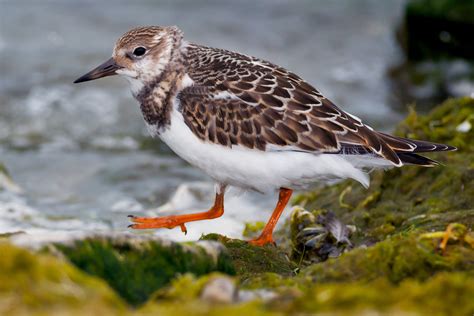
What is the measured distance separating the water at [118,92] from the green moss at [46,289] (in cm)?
283

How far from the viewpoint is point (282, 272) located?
4441 millimetres

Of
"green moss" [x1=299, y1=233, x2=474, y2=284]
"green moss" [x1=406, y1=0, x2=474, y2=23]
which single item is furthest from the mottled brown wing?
"green moss" [x1=406, y1=0, x2=474, y2=23]

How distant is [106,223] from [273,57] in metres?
7.07

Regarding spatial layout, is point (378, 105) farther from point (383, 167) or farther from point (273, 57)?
point (383, 167)

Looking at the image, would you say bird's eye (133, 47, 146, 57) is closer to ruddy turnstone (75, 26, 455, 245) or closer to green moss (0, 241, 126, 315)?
ruddy turnstone (75, 26, 455, 245)

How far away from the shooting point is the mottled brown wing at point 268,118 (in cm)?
492

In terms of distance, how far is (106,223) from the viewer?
7207 millimetres

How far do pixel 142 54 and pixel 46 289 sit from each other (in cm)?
315

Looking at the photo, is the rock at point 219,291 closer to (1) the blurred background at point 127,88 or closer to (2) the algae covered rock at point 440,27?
(1) the blurred background at point 127,88

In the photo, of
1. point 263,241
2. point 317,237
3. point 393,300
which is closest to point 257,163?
point 263,241

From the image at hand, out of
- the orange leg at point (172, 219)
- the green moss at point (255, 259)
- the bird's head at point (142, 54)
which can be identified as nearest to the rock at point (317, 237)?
the green moss at point (255, 259)

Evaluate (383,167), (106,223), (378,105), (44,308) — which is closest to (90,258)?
(44,308)

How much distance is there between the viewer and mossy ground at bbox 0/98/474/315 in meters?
2.60

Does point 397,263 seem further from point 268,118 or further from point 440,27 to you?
point 440,27
